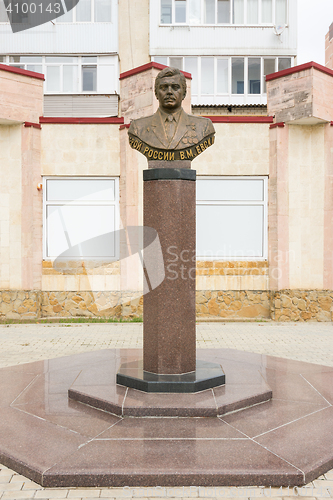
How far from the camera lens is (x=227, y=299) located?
38.2ft

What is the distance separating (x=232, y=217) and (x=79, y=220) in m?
4.01

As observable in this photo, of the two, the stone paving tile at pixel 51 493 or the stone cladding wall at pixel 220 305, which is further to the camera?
the stone cladding wall at pixel 220 305

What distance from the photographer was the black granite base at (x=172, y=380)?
4797mm

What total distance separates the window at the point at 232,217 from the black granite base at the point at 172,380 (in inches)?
272

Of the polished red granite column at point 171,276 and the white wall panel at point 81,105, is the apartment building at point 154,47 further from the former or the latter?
the polished red granite column at point 171,276

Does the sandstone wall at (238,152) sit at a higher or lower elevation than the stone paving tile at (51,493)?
higher

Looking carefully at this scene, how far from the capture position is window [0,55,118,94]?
18.4 m

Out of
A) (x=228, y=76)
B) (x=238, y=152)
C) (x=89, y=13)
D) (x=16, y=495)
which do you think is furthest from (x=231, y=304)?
(x=89, y=13)

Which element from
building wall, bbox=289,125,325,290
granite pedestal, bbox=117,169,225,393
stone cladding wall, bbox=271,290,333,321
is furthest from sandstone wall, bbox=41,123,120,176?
granite pedestal, bbox=117,169,225,393

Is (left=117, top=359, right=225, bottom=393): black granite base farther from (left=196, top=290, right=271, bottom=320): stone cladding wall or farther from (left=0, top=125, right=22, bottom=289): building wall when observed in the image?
(left=0, top=125, right=22, bottom=289): building wall

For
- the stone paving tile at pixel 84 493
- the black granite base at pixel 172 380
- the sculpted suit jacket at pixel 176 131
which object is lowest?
the stone paving tile at pixel 84 493

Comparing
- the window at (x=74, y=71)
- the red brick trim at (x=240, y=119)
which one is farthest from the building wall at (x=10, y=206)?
the window at (x=74, y=71)

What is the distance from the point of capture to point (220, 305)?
11648 millimetres

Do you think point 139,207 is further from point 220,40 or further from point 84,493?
point 220,40
